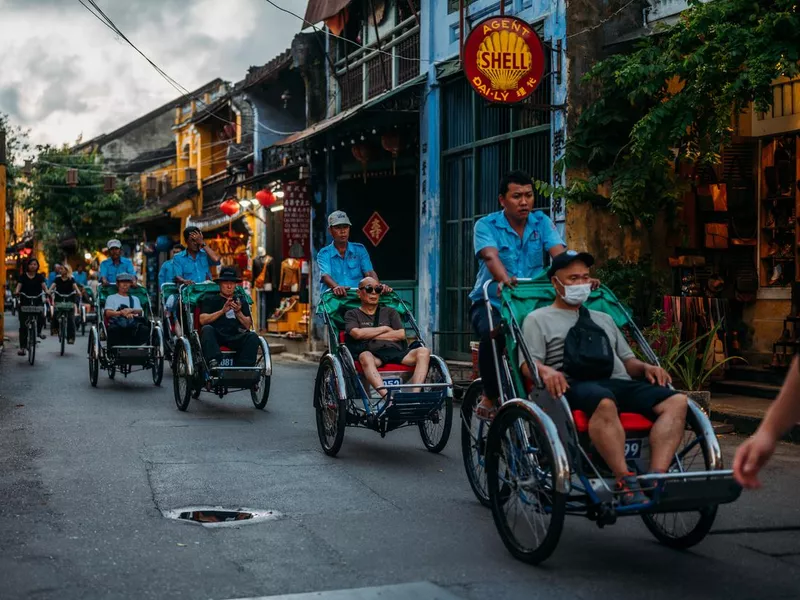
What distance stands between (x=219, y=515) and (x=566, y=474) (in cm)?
246

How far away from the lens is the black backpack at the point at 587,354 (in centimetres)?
562

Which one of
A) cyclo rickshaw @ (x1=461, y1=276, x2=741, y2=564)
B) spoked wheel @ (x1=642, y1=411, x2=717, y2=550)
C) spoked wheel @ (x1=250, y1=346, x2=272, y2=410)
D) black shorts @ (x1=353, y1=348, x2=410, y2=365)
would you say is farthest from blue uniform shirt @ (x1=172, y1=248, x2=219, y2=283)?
spoked wheel @ (x1=642, y1=411, x2=717, y2=550)

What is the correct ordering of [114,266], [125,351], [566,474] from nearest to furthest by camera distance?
[566,474]
[125,351]
[114,266]

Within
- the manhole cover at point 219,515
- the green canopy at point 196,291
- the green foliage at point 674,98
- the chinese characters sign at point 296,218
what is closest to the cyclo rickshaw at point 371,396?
the manhole cover at point 219,515

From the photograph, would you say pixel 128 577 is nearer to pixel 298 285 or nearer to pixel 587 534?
pixel 587 534

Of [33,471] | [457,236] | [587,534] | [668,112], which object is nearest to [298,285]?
[457,236]

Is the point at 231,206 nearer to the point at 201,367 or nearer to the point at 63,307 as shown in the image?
the point at 63,307

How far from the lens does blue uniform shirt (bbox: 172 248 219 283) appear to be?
1441cm

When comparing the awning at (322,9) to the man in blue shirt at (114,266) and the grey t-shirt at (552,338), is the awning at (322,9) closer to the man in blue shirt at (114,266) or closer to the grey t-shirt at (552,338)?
the man in blue shirt at (114,266)

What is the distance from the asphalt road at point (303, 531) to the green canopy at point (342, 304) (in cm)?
115

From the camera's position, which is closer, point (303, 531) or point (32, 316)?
point (303, 531)

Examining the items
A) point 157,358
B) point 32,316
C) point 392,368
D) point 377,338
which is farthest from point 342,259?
point 32,316

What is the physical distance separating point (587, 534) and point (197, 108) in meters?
36.7

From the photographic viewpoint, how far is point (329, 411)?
8.86 m
